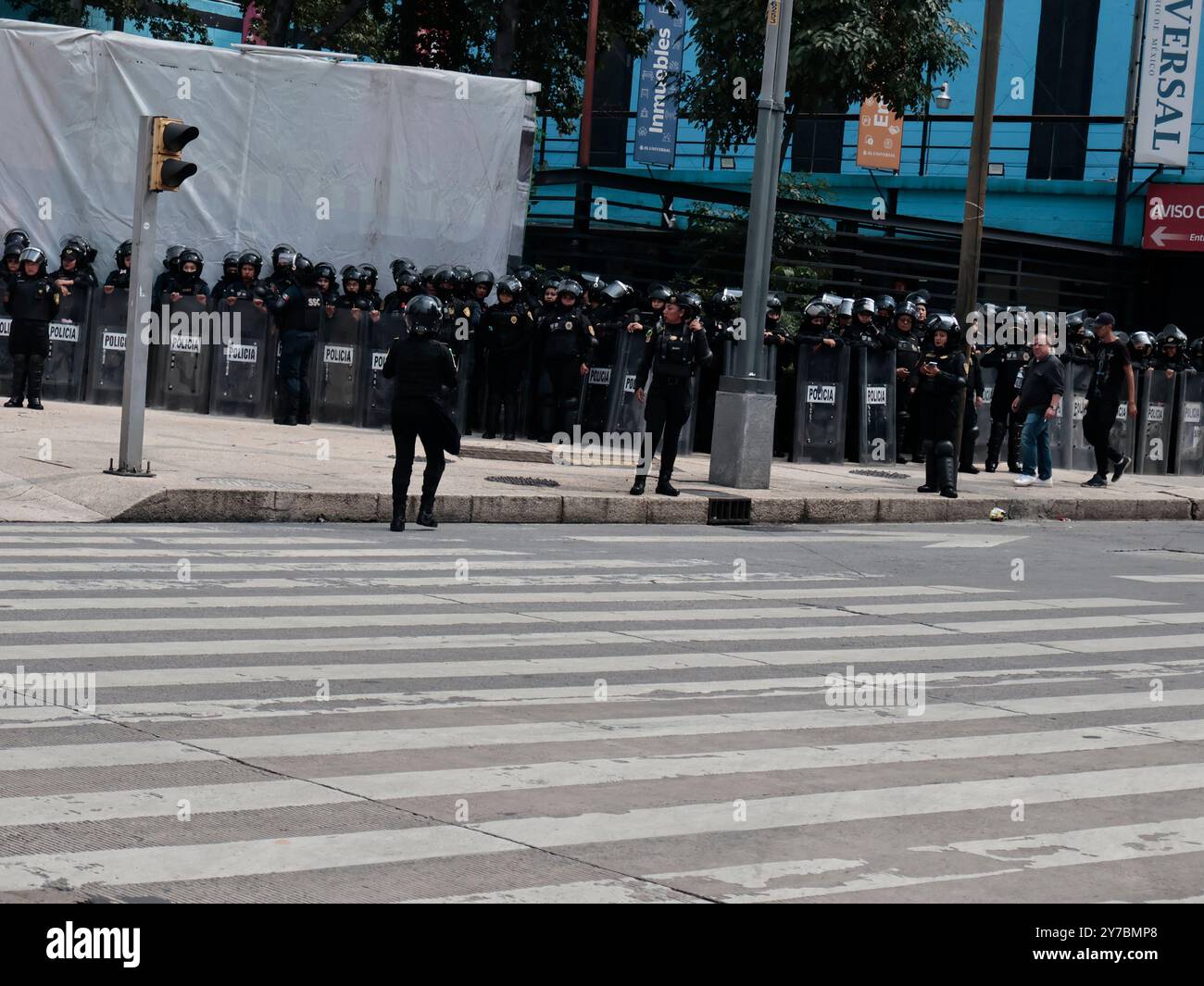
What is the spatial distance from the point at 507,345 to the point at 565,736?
A: 1553 centimetres

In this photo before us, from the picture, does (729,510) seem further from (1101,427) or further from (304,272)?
(1101,427)

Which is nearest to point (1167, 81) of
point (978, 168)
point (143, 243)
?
point (978, 168)

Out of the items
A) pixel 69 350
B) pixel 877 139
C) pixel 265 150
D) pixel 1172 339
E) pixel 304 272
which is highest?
pixel 877 139

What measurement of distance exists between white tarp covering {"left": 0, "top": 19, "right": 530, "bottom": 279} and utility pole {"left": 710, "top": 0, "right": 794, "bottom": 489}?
596 cm

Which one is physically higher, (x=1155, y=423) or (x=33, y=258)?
(x=33, y=258)

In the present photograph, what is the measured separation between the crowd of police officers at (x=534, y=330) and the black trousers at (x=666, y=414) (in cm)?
291

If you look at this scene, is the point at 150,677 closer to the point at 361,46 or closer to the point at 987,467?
the point at 987,467

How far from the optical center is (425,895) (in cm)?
538

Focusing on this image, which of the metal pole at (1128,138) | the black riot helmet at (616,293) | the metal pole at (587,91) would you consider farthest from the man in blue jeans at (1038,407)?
the metal pole at (1128,138)

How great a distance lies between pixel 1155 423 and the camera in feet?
89.9

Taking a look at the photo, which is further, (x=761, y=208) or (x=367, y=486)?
(x=761, y=208)

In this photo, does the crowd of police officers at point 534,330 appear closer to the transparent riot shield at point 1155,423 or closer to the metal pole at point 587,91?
the transparent riot shield at point 1155,423

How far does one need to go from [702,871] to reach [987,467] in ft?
66.5

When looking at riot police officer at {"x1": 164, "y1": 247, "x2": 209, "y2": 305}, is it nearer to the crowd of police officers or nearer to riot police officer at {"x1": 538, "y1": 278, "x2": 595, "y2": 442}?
the crowd of police officers
